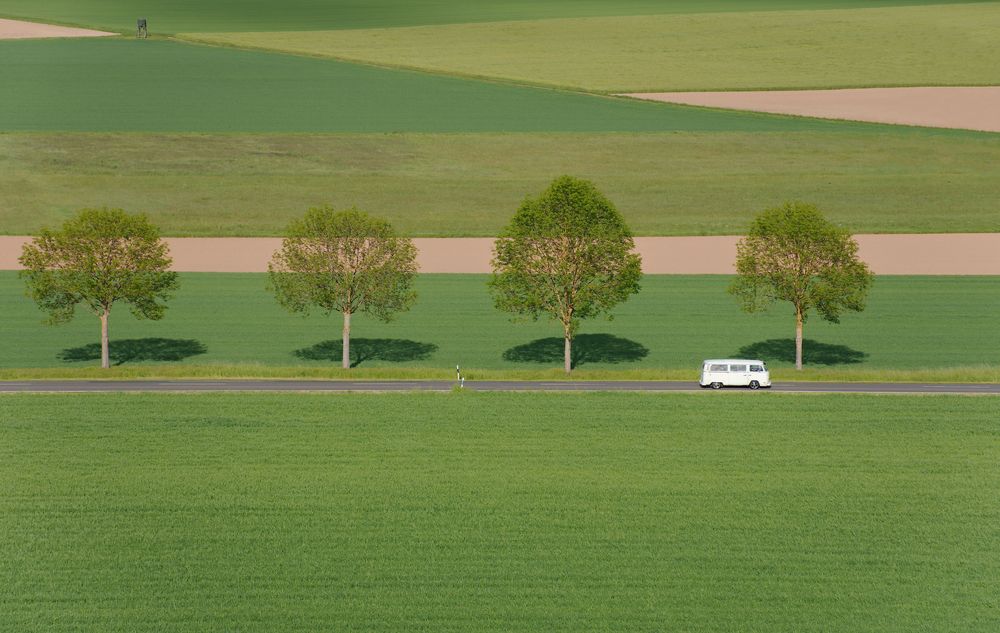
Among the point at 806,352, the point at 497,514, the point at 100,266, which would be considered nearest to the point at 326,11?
the point at 100,266

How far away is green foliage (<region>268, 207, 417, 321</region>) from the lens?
79438mm

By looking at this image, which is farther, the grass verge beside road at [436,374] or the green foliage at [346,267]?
the green foliage at [346,267]

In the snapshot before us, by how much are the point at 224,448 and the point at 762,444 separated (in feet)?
73.1

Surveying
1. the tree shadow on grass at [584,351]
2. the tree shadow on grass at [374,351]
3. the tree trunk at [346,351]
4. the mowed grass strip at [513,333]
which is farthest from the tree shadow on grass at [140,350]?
the tree shadow on grass at [584,351]

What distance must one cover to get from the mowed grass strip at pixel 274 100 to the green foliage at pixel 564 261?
1863 inches

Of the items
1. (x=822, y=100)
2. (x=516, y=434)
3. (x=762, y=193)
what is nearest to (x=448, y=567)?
(x=516, y=434)

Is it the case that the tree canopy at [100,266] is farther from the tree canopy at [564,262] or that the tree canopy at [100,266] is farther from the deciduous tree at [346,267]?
the tree canopy at [564,262]

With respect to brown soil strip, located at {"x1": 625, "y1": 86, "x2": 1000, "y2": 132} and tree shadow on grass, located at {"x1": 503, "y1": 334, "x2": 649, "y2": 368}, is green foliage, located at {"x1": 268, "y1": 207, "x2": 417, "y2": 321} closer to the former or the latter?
tree shadow on grass, located at {"x1": 503, "y1": 334, "x2": 649, "y2": 368}

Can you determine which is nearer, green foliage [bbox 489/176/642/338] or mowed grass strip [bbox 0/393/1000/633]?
mowed grass strip [bbox 0/393/1000/633]

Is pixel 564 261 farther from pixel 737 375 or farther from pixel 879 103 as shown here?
pixel 879 103

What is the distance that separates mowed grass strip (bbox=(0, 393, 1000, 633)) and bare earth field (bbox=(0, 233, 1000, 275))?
3192 cm

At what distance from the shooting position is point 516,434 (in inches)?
2274

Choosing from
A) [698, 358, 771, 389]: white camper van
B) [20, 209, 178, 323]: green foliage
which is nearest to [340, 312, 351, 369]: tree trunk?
[20, 209, 178, 323]: green foliage

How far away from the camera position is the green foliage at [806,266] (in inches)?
3073
